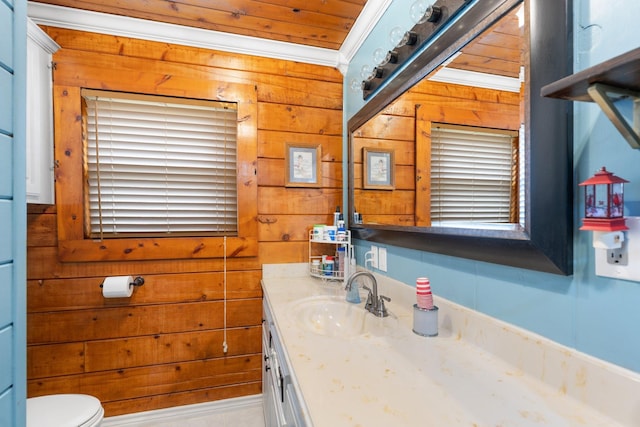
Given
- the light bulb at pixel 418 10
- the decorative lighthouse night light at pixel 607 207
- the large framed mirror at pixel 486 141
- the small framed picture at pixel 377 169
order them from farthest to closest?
the small framed picture at pixel 377 169 < the light bulb at pixel 418 10 < the large framed mirror at pixel 486 141 < the decorative lighthouse night light at pixel 607 207

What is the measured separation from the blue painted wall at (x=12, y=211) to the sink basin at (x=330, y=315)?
82 cm

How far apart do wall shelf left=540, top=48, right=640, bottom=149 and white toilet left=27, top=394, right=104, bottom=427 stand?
6.24 feet

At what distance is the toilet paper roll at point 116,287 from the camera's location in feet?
5.10

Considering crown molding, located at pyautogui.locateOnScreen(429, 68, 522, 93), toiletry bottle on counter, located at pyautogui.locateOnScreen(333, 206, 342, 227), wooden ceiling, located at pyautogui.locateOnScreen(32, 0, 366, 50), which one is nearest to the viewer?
crown molding, located at pyautogui.locateOnScreen(429, 68, 522, 93)

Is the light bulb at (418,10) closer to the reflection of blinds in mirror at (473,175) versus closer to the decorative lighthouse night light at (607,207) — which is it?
the reflection of blinds in mirror at (473,175)

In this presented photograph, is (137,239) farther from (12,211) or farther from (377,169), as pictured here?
(377,169)

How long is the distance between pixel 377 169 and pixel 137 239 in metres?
1.39

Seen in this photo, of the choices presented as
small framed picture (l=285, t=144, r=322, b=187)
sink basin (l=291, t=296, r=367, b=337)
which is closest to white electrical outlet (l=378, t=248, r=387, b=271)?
sink basin (l=291, t=296, r=367, b=337)

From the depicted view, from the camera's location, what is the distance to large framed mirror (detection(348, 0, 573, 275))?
64 centimetres

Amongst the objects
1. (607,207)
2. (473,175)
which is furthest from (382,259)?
(607,207)

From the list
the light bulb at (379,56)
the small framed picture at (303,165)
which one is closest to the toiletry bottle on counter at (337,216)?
the small framed picture at (303,165)

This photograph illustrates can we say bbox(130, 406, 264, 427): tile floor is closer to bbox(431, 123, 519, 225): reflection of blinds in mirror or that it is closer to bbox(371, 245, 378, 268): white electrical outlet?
bbox(371, 245, 378, 268): white electrical outlet

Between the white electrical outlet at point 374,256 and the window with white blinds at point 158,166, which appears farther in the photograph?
the window with white blinds at point 158,166

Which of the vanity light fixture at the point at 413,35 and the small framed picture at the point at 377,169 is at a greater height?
the vanity light fixture at the point at 413,35
